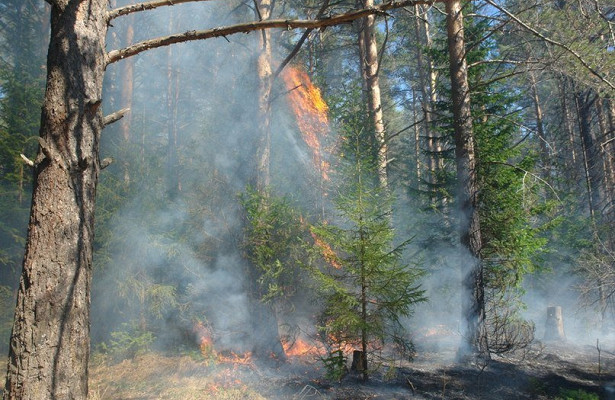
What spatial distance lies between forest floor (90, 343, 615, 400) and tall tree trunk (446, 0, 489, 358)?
821mm

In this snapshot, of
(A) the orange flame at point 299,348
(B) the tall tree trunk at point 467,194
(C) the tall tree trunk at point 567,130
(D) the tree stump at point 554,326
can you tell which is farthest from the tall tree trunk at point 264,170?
(C) the tall tree trunk at point 567,130

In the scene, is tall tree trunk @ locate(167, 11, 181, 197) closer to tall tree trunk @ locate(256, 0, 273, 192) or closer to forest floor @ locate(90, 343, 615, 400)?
tall tree trunk @ locate(256, 0, 273, 192)

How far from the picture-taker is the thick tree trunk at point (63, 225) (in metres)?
3.11

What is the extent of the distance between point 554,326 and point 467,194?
6.66 meters

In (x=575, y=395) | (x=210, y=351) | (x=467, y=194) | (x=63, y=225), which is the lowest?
(x=575, y=395)

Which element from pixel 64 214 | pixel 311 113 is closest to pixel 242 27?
pixel 64 214

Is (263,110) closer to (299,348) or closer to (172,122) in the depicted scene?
(299,348)

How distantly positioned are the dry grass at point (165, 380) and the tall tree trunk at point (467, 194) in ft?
15.6

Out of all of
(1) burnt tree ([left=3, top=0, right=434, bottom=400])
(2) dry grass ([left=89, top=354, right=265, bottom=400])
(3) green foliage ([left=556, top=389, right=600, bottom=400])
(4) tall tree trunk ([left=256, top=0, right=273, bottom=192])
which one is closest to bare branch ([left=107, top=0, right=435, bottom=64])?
(1) burnt tree ([left=3, top=0, right=434, bottom=400])

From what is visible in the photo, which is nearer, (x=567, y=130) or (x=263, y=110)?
(x=263, y=110)

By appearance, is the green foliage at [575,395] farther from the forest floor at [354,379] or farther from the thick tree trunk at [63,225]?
the thick tree trunk at [63,225]

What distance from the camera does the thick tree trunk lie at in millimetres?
3113

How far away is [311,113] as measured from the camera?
55.9 ft

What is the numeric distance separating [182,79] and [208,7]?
14.6ft
